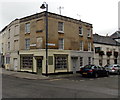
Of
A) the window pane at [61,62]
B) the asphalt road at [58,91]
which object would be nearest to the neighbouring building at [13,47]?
the window pane at [61,62]

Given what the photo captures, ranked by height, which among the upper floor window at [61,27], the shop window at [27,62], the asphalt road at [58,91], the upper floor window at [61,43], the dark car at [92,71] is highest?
the upper floor window at [61,27]

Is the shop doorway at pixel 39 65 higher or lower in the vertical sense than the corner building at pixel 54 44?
lower

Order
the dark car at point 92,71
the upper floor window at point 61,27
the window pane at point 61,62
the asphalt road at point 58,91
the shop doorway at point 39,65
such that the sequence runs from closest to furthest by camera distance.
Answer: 1. the asphalt road at point 58,91
2. the dark car at point 92,71
3. the shop doorway at point 39,65
4. the window pane at point 61,62
5. the upper floor window at point 61,27

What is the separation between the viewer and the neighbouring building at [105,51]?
29.5 meters

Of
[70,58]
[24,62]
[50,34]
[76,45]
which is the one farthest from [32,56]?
[76,45]

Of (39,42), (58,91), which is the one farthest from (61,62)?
(58,91)

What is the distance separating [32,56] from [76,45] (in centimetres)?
700

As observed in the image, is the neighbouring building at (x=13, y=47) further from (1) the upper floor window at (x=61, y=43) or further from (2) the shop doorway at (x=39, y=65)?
(1) the upper floor window at (x=61, y=43)

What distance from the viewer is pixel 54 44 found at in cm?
2134

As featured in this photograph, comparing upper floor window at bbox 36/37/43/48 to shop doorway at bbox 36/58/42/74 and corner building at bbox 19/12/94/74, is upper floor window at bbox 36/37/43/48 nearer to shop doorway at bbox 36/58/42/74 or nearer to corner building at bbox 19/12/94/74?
corner building at bbox 19/12/94/74

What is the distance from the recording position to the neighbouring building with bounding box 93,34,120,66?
2951cm

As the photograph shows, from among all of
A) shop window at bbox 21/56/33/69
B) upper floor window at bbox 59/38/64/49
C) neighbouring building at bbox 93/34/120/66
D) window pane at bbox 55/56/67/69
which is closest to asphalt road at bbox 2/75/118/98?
window pane at bbox 55/56/67/69

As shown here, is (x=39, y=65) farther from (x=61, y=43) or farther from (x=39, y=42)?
(x=61, y=43)

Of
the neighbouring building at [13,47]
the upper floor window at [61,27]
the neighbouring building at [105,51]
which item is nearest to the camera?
the upper floor window at [61,27]
